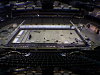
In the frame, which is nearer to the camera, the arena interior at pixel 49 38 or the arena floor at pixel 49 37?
the arena interior at pixel 49 38

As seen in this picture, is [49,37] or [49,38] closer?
[49,38]

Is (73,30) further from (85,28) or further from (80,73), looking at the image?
(80,73)

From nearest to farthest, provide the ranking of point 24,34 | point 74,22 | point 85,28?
point 24,34, point 85,28, point 74,22

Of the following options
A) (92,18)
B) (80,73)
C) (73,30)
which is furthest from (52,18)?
(80,73)

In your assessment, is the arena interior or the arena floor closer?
the arena interior

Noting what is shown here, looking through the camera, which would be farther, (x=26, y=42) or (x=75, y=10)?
(x=75, y=10)

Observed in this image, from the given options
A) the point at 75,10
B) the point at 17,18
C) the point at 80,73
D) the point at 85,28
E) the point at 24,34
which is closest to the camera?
the point at 80,73

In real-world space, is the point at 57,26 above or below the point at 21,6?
below

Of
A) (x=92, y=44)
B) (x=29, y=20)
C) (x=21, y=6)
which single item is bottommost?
(x=92, y=44)
